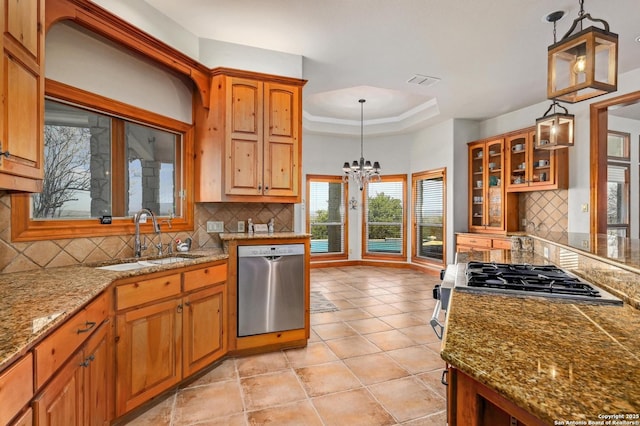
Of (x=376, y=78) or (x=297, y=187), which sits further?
(x=376, y=78)

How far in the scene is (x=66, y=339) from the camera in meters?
1.34

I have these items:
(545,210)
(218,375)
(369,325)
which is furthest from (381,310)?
(545,210)

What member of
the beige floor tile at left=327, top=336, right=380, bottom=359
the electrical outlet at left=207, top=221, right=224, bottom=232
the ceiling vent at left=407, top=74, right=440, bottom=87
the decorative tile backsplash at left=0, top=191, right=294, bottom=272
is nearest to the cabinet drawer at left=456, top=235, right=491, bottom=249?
the ceiling vent at left=407, top=74, right=440, bottom=87

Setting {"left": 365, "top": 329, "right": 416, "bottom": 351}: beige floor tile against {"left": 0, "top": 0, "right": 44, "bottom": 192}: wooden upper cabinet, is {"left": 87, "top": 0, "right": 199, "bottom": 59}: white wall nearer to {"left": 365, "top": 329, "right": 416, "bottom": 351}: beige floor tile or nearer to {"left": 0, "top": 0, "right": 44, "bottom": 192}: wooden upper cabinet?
{"left": 0, "top": 0, "right": 44, "bottom": 192}: wooden upper cabinet

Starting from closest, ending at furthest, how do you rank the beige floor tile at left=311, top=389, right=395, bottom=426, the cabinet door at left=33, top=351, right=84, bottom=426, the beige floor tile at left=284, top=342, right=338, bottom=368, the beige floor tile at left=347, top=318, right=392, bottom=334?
the cabinet door at left=33, top=351, right=84, bottom=426 < the beige floor tile at left=311, top=389, right=395, bottom=426 < the beige floor tile at left=284, top=342, right=338, bottom=368 < the beige floor tile at left=347, top=318, right=392, bottom=334

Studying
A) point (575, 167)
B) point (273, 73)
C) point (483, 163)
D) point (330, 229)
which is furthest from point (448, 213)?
point (273, 73)

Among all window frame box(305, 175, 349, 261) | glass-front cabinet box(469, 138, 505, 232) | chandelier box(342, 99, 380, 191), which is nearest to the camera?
glass-front cabinet box(469, 138, 505, 232)

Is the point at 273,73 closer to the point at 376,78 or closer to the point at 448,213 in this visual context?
the point at 376,78

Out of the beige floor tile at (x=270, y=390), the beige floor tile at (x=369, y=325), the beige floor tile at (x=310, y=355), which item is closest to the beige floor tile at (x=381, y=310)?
the beige floor tile at (x=369, y=325)

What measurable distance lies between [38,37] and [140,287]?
141 centimetres

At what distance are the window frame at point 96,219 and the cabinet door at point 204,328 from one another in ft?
2.59

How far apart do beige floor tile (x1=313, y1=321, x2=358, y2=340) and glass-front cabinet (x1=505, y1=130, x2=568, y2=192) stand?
350 cm

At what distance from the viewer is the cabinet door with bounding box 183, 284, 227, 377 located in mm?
2479

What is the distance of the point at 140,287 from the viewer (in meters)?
2.12
